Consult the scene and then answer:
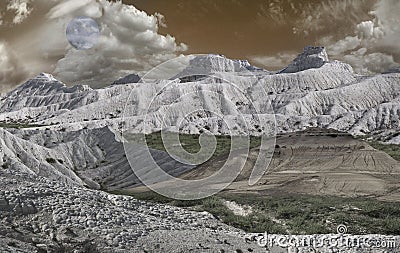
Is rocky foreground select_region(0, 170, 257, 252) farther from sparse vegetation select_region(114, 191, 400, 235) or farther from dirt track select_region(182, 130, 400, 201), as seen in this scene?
dirt track select_region(182, 130, 400, 201)

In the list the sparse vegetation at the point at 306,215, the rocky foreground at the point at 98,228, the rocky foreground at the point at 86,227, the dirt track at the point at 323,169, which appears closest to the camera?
the rocky foreground at the point at 86,227

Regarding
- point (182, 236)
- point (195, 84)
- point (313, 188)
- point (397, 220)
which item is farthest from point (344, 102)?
point (182, 236)

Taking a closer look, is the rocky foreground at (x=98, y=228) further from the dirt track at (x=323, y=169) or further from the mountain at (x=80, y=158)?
the mountain at (x=80, y=158)

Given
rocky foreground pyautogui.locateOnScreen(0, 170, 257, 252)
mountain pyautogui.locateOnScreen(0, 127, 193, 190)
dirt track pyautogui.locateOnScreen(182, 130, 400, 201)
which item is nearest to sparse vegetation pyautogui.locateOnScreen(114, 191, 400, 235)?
rocky foreground pyautogui.locateOnScreen(0, 170, 257, 252)

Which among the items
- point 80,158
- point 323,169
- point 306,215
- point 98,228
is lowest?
point 306,215

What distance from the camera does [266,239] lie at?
21.6 meters

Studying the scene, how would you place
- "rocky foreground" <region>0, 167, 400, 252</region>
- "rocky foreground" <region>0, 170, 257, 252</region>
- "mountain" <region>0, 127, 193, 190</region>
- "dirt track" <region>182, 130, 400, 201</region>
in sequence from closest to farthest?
1. "rocky foreground" <region>0, 170, 257, 252</region>
2. "rocky foreground" <region>0, 167, 400, 252</region>
3. "dirt track" <region>182, 130, 400, 201</region>
4. "mountain" <region>0, 127, 193, 190</region>

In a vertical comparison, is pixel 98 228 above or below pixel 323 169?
below

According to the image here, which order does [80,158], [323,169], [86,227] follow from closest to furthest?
1. [86,227]
2. [323,169]
3. [80,158]

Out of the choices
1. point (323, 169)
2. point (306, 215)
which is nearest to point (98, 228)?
point (306, 215)

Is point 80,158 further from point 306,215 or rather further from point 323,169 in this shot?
point 306,215

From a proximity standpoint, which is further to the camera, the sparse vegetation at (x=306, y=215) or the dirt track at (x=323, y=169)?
the dirt track at (x=323, y=169)

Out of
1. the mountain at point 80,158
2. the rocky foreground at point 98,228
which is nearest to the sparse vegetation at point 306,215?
the rocky foreground at point 98,228

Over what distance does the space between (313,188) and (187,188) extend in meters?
12.1
